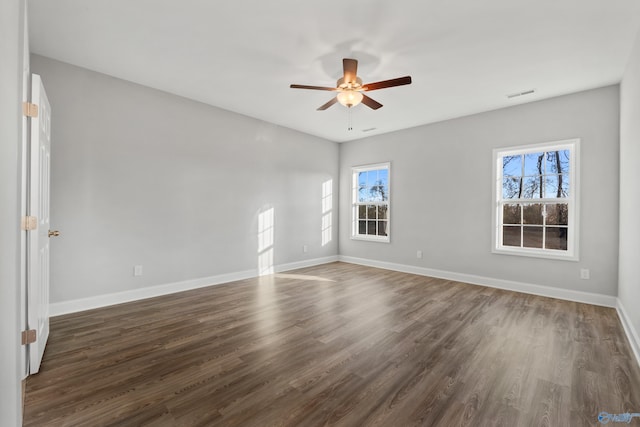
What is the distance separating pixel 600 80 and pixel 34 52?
6.36 meters

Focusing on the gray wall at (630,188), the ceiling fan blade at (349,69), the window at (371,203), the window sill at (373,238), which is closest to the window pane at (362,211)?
the window at (371,203)

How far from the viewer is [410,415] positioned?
167cm

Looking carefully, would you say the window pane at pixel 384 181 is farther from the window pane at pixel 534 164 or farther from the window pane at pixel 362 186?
the window pane at pixel 534 164

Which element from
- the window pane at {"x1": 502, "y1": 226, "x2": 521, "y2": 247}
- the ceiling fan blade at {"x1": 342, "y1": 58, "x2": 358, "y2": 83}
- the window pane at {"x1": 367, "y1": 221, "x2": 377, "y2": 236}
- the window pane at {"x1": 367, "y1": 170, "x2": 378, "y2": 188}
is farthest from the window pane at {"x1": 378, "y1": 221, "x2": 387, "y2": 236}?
the ceiling fan blade at {"x1": 342, "y1": 58, "x2": 358, "y2": 83}

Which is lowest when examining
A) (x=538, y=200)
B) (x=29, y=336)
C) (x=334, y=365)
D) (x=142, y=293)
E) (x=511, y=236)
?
(x=334, y=365)

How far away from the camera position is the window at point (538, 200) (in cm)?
393

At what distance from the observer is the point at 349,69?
9.47 feet

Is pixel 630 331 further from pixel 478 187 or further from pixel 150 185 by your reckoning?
pixel 150 185

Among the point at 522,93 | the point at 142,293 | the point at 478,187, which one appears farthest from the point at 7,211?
the point at 478,187

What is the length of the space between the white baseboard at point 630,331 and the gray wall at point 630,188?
60mm

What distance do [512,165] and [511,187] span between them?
0.34 m

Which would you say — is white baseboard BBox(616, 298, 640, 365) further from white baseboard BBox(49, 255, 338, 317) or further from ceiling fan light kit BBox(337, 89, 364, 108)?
white baseboard BBox(49, 255, 338, 317)

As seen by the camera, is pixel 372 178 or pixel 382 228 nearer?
pixel 382 228

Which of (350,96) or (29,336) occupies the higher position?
(350,96)
